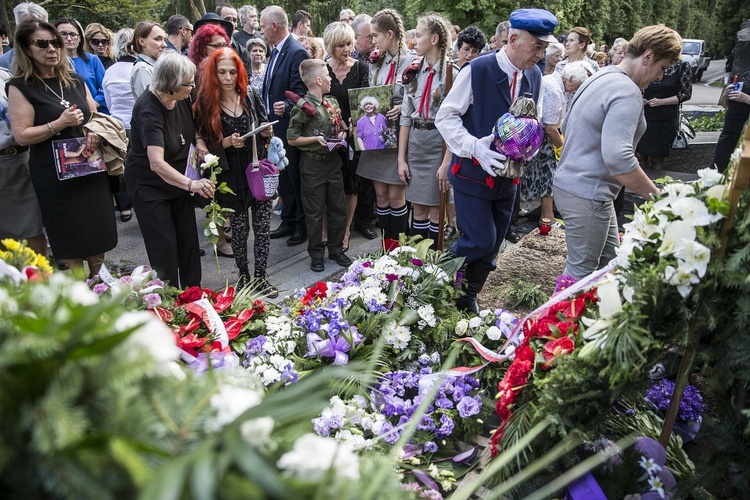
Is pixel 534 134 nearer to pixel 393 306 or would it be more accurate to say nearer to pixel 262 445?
pixel 393 306

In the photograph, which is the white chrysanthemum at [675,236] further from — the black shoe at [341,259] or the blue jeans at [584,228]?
the black shoe at [341,259]

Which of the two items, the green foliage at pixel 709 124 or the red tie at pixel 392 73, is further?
the green foliage at pixel 709 124

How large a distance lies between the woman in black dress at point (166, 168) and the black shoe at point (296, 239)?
1702 mm

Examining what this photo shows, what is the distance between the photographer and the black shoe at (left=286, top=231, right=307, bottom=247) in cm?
561

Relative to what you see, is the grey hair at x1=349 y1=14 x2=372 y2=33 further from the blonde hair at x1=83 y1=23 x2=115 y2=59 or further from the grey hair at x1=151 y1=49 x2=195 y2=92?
the grey hair at x1=151 y1=49 x2=195 y2=92

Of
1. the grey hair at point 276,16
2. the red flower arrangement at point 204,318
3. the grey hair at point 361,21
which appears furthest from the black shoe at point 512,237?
the red flower arrangement at point 204,318

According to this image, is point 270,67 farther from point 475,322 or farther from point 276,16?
point 475,322

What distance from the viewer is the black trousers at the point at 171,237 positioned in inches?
144

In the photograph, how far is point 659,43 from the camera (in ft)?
9.81

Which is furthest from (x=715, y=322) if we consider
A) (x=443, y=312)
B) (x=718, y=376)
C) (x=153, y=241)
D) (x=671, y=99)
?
(x=671, y=99)

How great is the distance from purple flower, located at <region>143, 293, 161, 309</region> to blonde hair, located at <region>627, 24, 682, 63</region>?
2760 mm

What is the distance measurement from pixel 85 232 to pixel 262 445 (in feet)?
11.8

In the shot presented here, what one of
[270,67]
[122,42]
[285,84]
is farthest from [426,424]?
[122,42]

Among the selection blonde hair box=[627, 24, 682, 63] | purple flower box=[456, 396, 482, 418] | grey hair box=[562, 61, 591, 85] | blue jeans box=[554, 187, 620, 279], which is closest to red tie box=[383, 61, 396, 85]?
grey hair box=[562, 61, 591, 85]
